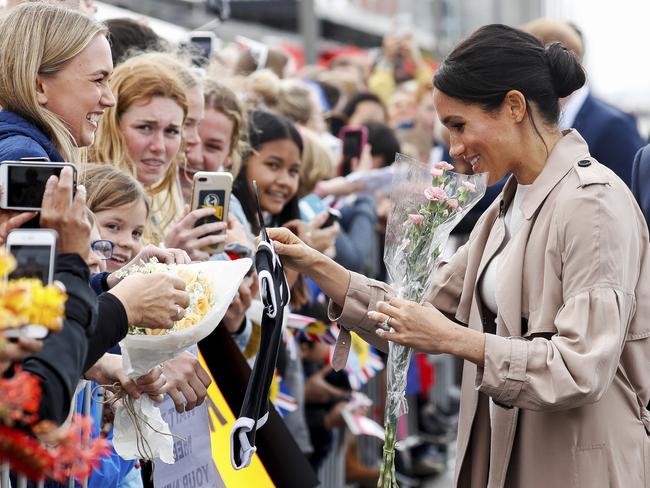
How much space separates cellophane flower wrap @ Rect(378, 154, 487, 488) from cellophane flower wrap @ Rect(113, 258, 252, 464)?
492 millimetres

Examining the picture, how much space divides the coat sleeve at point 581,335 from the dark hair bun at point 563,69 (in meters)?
0.44

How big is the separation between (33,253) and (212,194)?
202cm

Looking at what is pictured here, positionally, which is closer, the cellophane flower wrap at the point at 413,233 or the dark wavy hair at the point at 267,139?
the cellophane flower wrap at the point at 413,233

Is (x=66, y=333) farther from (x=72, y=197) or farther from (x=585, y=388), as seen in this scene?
(x=585, y=388)

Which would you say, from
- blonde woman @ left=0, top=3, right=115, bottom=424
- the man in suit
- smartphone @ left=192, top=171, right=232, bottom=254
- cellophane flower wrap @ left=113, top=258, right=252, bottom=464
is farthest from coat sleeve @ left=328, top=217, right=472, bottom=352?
the man in suit

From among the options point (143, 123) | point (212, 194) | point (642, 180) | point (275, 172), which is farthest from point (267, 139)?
point (642, 180)

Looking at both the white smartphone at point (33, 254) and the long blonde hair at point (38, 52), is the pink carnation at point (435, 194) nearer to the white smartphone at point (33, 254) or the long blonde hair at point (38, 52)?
the long blonde hair at point (38, 52)

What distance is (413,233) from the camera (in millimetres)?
3656

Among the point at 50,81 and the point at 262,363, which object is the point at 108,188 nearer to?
the point at 50,81

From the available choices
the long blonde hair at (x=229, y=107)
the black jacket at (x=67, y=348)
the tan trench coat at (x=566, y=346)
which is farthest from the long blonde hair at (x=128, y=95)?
the black jacket at (x=67, y=348)

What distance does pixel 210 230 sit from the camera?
14.4 feet

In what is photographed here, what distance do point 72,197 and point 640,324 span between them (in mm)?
1746

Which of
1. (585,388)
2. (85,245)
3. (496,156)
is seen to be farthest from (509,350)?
(85,245)

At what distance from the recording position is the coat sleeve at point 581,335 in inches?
130
